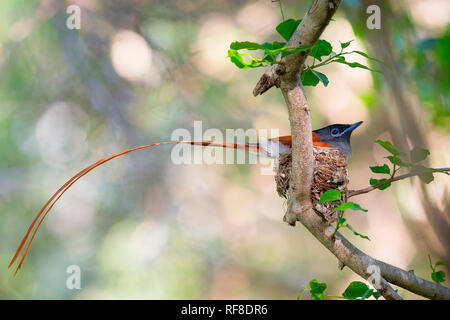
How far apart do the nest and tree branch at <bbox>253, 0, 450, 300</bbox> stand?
0.15 feet

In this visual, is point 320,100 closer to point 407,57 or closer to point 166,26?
point 407,57

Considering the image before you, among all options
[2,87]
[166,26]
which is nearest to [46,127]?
[2,87]

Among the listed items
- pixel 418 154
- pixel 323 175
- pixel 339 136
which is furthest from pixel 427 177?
pixel 339 136

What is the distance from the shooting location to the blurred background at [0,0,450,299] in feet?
10.6

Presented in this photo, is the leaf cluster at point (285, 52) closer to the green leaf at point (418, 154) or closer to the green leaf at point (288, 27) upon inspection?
the green leaf at point (288, 27)

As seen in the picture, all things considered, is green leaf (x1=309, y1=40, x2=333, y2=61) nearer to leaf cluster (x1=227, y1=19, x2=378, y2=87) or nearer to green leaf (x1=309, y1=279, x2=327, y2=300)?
leaf cluster (x1=227, y1=19, x2=378, y2=87)

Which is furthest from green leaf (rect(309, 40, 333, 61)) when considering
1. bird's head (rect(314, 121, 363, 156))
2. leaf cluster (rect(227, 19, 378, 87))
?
bird's head (rect(314, 121, 363, 156))

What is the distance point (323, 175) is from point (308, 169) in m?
0.27

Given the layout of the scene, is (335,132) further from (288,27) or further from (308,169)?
(288,27)

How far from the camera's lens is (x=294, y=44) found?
1.29m

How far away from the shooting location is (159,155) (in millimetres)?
3408

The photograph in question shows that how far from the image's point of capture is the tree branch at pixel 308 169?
1254mm

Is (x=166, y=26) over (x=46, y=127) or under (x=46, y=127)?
over
